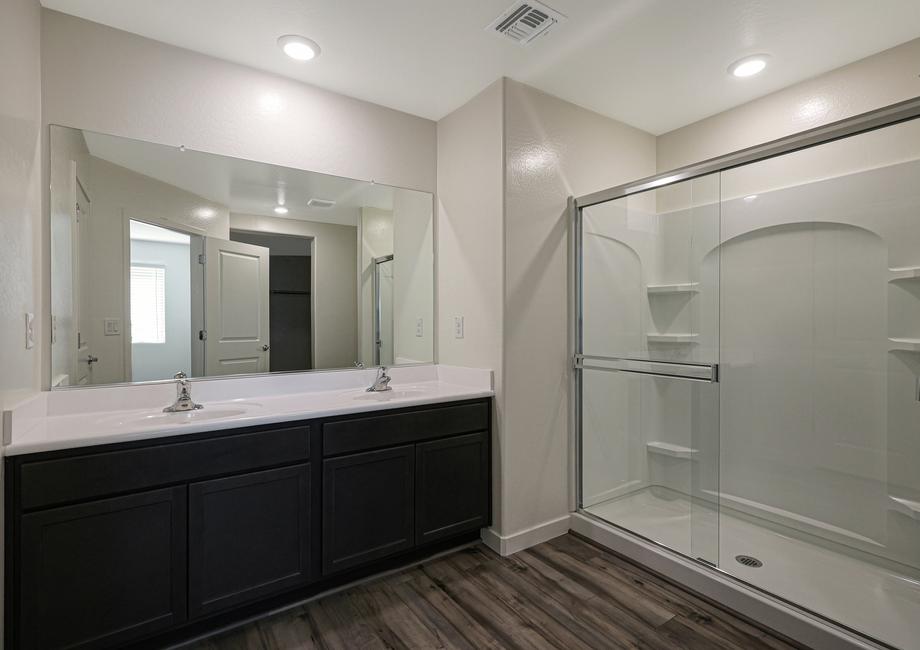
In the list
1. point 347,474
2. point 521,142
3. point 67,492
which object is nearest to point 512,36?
point 521,142

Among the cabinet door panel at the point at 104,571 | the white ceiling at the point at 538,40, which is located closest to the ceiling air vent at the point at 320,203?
the white ceiling at the point at 538,40

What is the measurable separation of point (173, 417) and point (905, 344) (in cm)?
309

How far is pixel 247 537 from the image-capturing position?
5.92 ft

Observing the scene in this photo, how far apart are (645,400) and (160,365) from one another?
2458mm

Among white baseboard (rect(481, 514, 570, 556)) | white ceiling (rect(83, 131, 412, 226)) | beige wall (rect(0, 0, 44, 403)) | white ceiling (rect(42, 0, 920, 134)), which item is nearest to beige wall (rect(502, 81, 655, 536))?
white baseboard (rect(481, 514, 570, 556))

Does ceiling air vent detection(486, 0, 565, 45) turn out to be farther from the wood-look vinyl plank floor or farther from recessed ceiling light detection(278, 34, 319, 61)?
the wood-look vinyl plank floor

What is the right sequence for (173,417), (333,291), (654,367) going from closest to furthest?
1. (173,417)
2. (654,367)
3. (333,291)

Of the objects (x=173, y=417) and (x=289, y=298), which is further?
(x=289, y=298)

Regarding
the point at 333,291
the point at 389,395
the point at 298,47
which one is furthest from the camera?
the point at 333,291

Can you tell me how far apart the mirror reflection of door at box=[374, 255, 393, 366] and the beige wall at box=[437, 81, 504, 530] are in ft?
1.00

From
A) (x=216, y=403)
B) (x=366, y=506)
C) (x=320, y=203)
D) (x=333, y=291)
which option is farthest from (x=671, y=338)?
(x=216, y=403)

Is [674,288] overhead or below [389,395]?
overhead

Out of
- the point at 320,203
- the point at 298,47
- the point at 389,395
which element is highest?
the point at 298,47

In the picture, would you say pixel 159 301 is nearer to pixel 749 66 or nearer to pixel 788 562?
pixel 749 66
